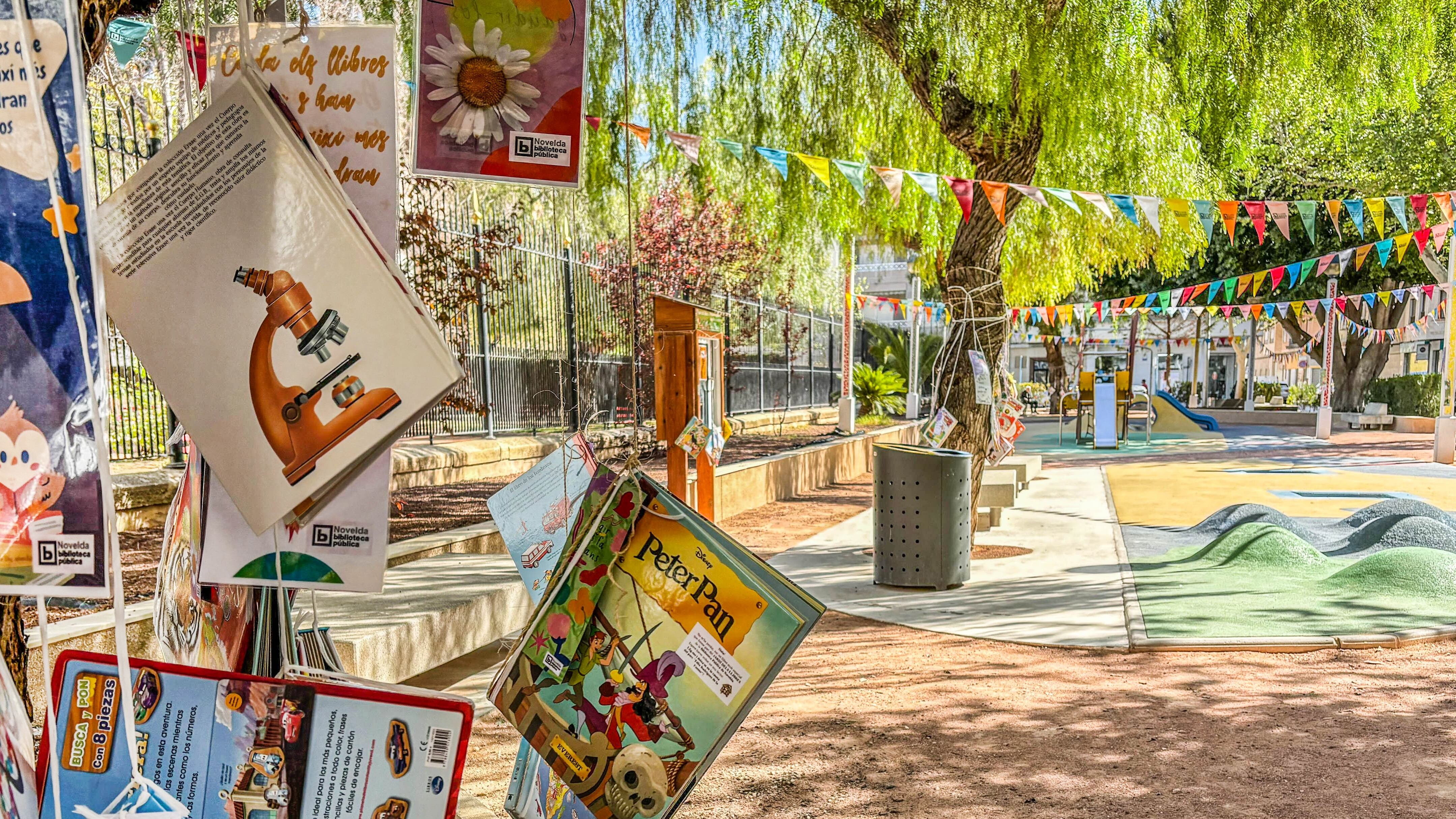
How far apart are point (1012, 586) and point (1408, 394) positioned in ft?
89.0

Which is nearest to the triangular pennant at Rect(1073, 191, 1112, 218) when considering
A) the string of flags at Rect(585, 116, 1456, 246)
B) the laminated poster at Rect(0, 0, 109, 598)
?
the string of flags at Rect(585, 116, 1456, 246)

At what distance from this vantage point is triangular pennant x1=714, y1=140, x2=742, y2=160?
25.9ft

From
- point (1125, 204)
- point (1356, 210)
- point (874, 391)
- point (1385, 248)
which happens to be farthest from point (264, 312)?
point (874, 391)

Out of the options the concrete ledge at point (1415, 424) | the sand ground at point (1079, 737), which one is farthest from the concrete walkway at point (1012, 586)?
the concrete ledge at point (1415, 424)

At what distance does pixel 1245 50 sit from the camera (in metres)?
7.34

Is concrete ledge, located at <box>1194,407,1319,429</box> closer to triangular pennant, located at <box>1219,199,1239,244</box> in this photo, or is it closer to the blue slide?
the blue slide

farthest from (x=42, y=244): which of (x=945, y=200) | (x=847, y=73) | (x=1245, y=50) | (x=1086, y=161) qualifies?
(x=1086, y=161)

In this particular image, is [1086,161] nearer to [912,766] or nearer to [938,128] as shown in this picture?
[938,128]

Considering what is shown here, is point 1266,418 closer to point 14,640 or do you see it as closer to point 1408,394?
point 1408,394

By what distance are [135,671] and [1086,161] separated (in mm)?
10233

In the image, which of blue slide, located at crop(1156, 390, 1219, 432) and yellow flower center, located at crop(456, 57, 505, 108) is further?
blue slide, located at crop(1156, 390, 1219, 432)

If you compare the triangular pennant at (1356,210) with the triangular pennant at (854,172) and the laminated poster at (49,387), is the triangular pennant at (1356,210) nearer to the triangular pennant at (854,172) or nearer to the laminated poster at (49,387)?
the triangular pennant at (854,172)

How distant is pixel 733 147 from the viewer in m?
7.93

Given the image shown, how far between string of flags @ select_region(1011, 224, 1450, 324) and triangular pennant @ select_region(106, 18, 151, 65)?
13.3 m
